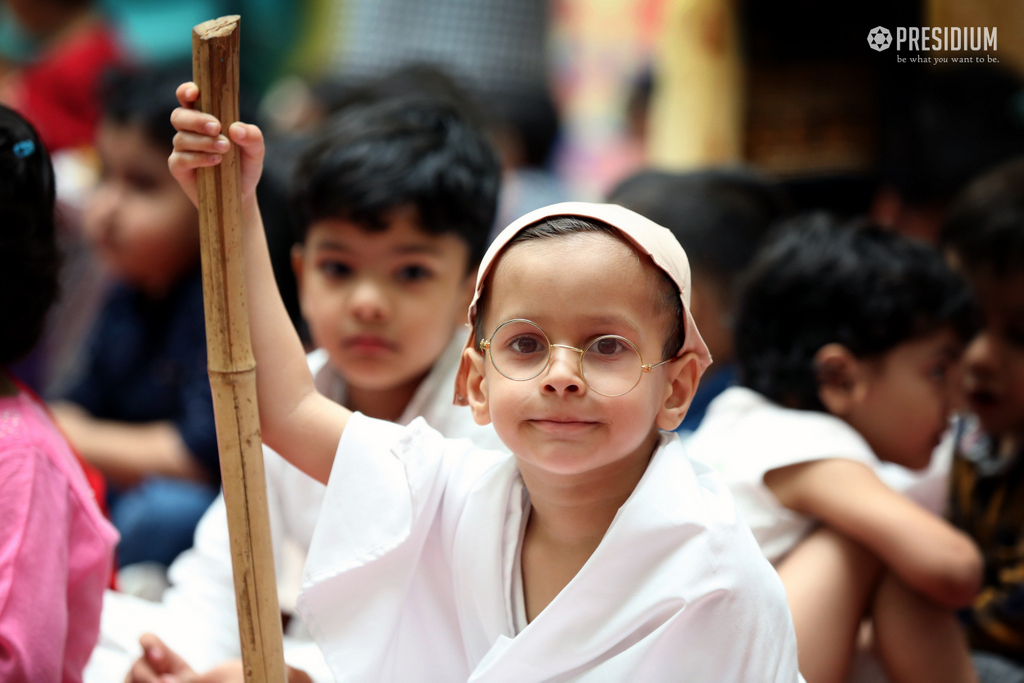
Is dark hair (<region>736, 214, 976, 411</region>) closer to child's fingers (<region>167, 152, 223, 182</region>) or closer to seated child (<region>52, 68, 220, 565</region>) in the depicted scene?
child's fingers (<region>167, 152, 223, 182</region>)

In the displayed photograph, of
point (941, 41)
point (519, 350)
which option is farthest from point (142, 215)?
point (941, 41)

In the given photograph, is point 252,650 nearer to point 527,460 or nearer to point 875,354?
point 527,460

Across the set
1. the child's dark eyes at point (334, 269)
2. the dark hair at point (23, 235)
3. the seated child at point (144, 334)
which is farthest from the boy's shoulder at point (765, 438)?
the seated child at point (144, 334)

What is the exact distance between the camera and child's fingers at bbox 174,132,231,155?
0.93m

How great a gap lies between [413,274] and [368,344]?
14cm

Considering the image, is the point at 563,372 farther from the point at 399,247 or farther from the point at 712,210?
the point at 712,210

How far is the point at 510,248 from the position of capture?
983 millimetres

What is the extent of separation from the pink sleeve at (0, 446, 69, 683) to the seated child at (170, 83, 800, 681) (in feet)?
0.87

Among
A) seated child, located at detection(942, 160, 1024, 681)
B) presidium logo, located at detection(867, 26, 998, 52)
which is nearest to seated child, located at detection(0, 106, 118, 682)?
seated child, located at detection(942, 160, 1024, 681)

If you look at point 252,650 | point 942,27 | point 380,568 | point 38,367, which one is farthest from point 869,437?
point 38,367

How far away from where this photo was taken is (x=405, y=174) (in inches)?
60.6

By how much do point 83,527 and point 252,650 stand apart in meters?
0.31

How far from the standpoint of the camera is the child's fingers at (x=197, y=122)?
3.05ft

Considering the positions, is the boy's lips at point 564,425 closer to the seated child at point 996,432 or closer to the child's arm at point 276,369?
the child's arm at point 276,369
